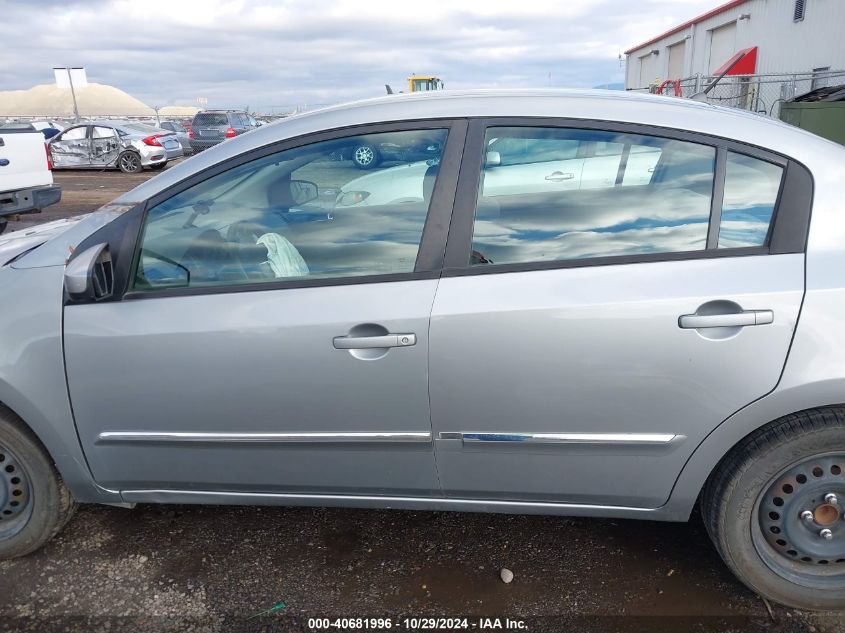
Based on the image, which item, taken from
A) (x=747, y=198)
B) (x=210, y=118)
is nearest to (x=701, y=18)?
(x=210, y=118)

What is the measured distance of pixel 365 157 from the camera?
97.0 inches

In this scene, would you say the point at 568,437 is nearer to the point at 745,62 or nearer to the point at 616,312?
the point at 616,312

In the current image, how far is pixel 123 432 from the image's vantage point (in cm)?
242

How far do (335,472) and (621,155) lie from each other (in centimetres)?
147

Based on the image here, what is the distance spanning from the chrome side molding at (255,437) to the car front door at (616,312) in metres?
0.15

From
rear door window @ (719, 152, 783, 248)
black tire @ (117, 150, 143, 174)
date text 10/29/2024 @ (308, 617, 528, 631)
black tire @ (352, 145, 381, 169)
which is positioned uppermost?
black tire @ (352, 145, 381, 169)

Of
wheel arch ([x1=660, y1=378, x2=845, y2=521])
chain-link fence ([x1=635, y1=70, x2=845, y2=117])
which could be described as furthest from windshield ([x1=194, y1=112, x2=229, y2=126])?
wheel arch ([x1=660, y1=378, x2=845, y2=521])

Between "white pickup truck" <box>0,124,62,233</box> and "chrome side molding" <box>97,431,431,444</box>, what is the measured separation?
21.5 feet

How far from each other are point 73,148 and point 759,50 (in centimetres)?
2332

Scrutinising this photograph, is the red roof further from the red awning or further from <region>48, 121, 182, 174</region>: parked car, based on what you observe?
<region>48, 121, 182, 174</region>: parked car

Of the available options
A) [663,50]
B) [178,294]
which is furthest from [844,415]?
[663,50]

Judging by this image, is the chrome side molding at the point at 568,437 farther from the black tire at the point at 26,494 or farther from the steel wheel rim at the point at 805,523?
the black tire at the point at 26,494

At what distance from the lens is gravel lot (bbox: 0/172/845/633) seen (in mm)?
2377

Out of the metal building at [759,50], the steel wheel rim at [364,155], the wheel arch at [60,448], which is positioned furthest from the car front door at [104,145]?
the steel wheel rim at [364,155]
